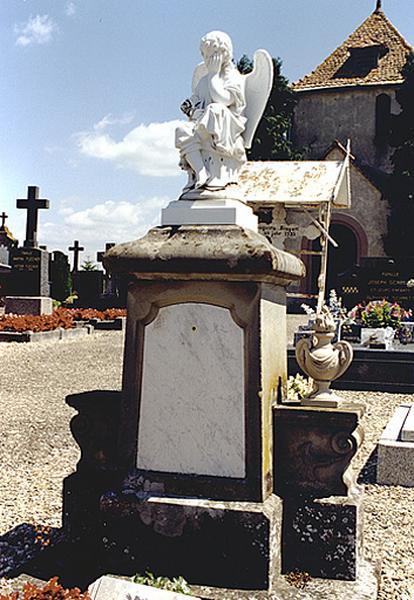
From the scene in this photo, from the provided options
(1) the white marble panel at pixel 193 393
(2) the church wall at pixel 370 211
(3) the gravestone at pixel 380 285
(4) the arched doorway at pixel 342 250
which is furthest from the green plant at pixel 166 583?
(2) the church wall at pixel 370 211

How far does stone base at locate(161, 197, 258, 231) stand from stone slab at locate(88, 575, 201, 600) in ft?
6.03

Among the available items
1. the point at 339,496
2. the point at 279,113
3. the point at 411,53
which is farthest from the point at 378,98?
the point at 339,496

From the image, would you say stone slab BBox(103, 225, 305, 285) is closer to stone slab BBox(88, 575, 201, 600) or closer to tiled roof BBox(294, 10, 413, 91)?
stone slab BBox(88, 575, 201, 600)

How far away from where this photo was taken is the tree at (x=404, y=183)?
27.4 meters

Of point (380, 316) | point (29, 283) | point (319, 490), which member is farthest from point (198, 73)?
point (29, 283)

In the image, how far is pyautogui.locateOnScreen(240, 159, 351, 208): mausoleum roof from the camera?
862cm

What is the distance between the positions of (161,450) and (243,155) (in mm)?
1748

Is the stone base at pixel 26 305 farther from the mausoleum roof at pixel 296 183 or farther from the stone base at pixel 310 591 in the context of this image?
the stone base at pixel 310 591

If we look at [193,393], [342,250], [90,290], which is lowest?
[193,393]

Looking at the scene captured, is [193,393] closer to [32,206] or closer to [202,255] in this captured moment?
[202,255]

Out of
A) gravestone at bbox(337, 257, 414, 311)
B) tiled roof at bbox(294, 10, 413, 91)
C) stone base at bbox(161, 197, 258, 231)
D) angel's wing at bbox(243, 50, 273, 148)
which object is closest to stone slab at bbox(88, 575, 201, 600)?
stone base at bbox(161, 197, 258, 231)

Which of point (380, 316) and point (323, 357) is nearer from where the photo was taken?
point (323, 357)

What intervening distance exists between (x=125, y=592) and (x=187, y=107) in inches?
105

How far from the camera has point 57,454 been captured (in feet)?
21.8
